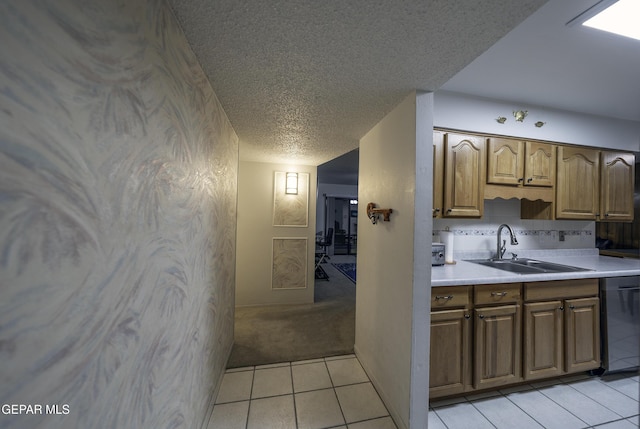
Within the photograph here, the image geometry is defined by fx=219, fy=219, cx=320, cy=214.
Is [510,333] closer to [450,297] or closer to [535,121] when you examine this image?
[450,297]

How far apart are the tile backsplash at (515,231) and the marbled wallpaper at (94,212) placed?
222 cm

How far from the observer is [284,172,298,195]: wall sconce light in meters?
3.38

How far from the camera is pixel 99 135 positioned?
1.77ft

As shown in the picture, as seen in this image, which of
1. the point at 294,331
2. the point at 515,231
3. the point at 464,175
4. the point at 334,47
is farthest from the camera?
the point at 294,331

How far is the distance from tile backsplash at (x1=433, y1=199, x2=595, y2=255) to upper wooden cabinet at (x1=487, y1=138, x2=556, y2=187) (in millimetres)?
370

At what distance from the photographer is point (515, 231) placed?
7.86 feet

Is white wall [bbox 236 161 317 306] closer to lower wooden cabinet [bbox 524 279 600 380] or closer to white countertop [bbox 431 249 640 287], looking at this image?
white countertop [bbox 431 249 640 287]

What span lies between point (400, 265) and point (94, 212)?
145 centimetres

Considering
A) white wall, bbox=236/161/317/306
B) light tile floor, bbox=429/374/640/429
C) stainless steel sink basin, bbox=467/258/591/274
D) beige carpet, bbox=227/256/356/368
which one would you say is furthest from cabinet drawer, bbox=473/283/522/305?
white wall, bbox=236/161/317/306

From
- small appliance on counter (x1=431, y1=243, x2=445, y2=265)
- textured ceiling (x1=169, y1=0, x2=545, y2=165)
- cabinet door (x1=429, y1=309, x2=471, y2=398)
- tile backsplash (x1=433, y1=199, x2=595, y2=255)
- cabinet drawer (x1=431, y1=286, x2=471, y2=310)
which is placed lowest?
cabinet door (x1=429, y1=309, x2=471, y2=398)

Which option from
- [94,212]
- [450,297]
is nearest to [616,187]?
[450,297]

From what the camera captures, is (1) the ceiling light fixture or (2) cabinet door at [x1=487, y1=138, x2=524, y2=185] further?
(2) cabinet door at [x1=487, y1=138, x2=524, y2=185]

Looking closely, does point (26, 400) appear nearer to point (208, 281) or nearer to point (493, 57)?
point (208, 281)

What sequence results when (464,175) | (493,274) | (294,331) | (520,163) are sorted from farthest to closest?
(294,331) → (520,163) → (464,175) → (493,274)
